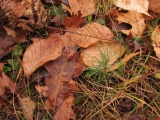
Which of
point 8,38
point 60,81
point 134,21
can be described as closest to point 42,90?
point 60,81

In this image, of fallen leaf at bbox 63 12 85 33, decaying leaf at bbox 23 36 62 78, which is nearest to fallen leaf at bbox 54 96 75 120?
decaying leaf at bbox 23 36 62 78

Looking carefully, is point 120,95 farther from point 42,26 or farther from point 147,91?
point 42,26

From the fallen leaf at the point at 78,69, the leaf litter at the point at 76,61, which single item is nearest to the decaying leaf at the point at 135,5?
the leaf litter at the point at 76,61

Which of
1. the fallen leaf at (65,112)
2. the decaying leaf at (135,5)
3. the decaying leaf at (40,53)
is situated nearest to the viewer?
the fallen leaf at (65,112)

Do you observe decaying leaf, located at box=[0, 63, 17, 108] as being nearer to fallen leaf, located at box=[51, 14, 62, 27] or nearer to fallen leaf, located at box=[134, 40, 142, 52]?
fallen leaf, located at box=[51, 14, 62, 27]

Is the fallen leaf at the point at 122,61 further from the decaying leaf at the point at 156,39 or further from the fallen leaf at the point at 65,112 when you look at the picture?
the fallen leaf at the point at 65,112

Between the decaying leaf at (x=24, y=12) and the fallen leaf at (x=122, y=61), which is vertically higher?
the decaying leaf at (x=24, y=12)
